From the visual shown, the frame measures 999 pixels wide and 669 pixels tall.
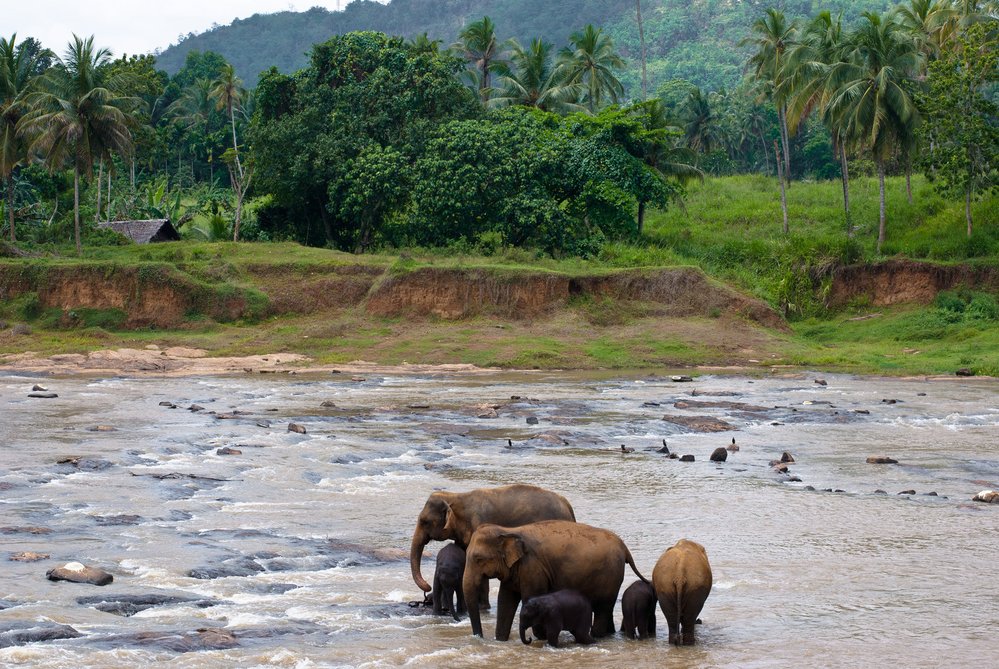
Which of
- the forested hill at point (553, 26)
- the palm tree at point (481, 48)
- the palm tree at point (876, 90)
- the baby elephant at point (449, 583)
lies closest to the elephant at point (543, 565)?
the baby elephant at point (449, 583)

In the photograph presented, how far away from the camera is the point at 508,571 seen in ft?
28.1

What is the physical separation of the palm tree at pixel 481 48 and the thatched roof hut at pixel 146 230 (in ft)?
64.0

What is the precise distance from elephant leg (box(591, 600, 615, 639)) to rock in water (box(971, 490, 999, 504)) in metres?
7.52

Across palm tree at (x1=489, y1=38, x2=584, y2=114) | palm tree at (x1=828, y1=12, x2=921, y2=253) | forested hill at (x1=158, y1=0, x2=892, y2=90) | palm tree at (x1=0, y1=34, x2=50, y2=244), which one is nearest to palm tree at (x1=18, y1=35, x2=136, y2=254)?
palm tree at (x1=0, y1=34, x2=50, y2=244)

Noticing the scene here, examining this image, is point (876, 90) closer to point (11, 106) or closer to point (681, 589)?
point (11, 106)

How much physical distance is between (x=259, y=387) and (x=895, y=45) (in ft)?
103

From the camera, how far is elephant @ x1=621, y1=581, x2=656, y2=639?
29.0ft

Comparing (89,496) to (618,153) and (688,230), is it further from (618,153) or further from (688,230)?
(688,230)

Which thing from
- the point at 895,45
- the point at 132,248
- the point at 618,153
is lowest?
the point at 132,248

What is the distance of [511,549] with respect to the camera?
8.55 m

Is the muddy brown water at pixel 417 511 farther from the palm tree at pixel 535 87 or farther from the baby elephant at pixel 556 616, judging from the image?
the palm tree at pixel 535 87

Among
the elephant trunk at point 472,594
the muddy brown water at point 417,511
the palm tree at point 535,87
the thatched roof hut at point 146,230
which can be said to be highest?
the palm tree at point 535,87

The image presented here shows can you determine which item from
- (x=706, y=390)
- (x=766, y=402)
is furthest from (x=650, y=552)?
(x=706, y=390)

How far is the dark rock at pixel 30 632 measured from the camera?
8188 mm
